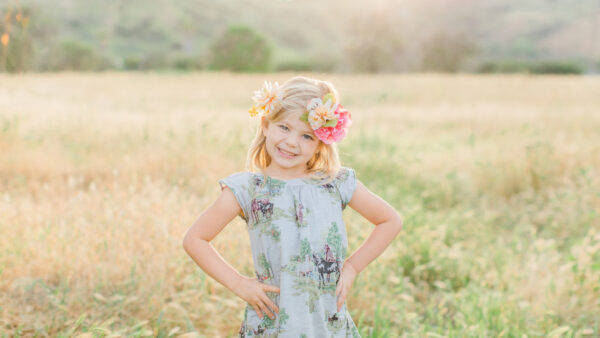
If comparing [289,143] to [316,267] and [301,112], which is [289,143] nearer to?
[301,112]

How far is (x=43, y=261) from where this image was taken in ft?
10.5

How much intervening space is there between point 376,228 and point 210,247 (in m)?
0.67

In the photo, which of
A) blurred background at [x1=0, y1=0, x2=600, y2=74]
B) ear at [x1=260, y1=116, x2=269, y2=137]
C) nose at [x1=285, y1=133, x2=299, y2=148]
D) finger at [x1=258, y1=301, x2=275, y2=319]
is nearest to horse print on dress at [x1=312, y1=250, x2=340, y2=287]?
finger at [x1=258, y1=301, x2=275, y2=319]

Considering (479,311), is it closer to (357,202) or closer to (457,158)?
(357,202)

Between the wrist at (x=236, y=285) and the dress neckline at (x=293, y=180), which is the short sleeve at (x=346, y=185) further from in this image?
the wrist at (x=236, y=285)

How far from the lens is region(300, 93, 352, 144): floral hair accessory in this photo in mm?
2051

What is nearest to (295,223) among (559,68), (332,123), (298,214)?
(298,214)

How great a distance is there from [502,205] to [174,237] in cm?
423

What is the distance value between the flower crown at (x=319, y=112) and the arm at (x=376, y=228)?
270 millimetres

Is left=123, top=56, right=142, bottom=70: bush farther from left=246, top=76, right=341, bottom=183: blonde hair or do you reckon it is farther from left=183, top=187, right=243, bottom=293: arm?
left=183, top=187, right=243, bottom=293: arm

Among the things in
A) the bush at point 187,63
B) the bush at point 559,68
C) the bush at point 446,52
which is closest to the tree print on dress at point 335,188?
the bush at point 187,63

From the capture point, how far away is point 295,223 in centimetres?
210

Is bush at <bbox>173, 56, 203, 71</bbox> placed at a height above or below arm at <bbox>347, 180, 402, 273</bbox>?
above

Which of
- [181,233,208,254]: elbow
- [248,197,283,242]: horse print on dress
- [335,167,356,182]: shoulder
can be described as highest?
[335,167,356,182]: shoulder
